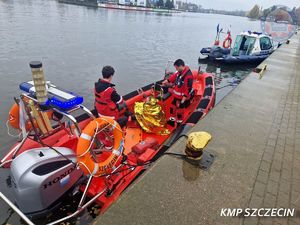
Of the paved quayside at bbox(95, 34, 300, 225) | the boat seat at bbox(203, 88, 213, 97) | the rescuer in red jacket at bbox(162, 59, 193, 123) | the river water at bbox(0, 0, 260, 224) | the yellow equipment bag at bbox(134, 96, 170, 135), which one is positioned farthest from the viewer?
the river water at bbox(0, 0, 260, 224)

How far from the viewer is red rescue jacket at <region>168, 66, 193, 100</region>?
18.6 ft

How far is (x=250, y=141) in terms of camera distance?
13.9 ft

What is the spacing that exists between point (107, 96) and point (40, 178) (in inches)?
69.9

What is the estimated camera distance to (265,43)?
1809 cm

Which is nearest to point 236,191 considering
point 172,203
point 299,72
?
point 172,203

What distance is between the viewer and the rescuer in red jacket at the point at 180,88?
566 cm

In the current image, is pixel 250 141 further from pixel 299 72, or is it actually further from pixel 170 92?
pixel 299 72

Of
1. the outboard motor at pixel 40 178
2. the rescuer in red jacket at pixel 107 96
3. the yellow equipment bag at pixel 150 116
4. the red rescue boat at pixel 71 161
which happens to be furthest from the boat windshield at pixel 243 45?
the outboard motor at pixel 40 178

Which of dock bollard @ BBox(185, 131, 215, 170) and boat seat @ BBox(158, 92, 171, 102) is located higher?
dock bollard @ BBox(185, 131, 215, 170)

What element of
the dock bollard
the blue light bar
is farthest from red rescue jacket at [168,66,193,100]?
the blue light bar

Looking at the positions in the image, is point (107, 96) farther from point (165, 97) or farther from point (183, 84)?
point (183, 84)

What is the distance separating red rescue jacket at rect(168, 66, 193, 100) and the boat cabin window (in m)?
14.6

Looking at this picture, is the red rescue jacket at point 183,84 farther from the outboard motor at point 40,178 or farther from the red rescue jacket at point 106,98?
the outboard motor at point 40,178

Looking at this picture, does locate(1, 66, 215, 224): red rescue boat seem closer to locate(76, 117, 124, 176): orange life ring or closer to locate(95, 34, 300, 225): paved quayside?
locate(76, 117, 124, 176): orange life ring
